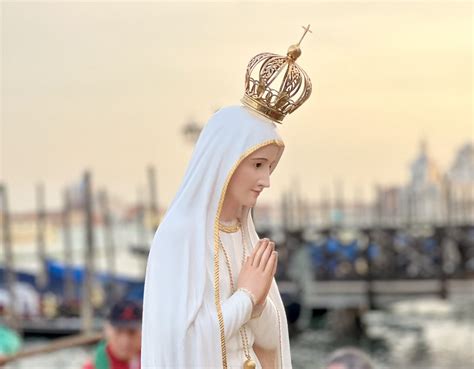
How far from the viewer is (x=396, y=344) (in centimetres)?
2300

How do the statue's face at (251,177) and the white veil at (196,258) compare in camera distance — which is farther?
the statue's face at (251,177)

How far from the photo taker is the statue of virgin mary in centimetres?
258

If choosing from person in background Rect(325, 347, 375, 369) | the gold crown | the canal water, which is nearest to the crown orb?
the gold crown

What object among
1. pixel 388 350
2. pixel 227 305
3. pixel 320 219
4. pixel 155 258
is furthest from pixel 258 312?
pixel 320 219

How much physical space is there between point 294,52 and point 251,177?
0.32m

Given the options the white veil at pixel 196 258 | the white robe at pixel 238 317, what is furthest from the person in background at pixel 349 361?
the white veil at pixel 196 258

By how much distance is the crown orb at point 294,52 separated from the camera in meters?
2.71

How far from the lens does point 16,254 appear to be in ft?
103

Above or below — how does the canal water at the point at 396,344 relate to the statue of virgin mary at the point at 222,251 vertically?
below

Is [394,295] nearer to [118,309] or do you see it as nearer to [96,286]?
[96,286]

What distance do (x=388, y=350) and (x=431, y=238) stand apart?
436cm

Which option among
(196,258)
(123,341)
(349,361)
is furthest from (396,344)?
(196,258)

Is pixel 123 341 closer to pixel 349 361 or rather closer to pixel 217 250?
pixel 349 361

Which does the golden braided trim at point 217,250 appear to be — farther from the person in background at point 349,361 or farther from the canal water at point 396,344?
the canal water at point 396,344
